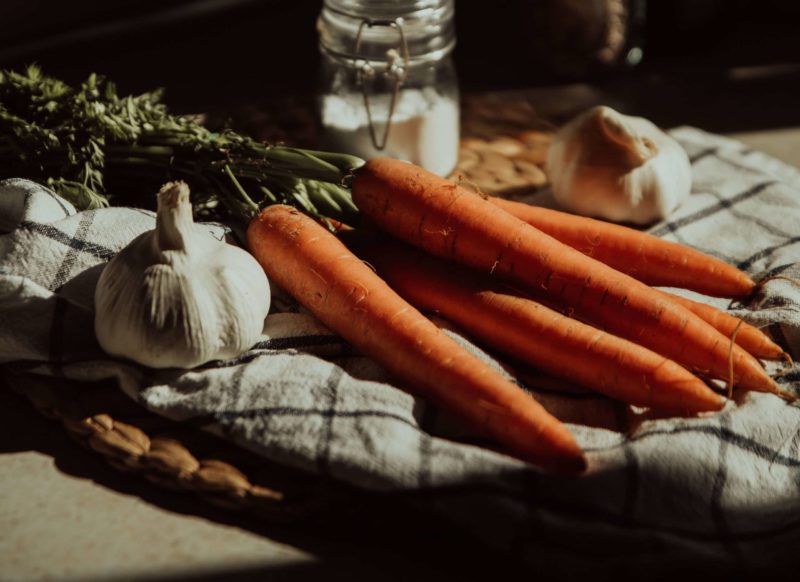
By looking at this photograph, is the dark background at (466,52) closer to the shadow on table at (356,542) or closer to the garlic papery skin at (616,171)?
the garlic papery skin at (616,171)

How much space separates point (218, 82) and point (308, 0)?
1.44 ft

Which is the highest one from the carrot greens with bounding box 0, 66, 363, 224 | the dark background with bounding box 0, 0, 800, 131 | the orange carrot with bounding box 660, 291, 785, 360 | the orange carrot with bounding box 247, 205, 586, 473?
the carrot greens with bounding box 0, 66, 363, 224

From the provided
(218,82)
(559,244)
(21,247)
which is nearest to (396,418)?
(559,244)

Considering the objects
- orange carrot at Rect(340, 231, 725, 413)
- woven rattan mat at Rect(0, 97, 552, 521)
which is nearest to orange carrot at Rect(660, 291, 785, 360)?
orange carrot at Rect(340, 231, 725, 413)

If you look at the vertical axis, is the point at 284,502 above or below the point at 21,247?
below

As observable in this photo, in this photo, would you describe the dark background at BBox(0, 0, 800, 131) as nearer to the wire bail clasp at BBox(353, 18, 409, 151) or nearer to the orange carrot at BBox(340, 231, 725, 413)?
the wire bail clasp at BBox(353, 18, 409, 151)

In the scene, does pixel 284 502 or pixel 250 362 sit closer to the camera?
pixel 284 502

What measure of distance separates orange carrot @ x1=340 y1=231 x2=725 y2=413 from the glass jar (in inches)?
10.0

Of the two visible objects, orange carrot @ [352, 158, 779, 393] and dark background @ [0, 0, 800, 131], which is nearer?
orange carrot @ [352, 158, 779, 393]

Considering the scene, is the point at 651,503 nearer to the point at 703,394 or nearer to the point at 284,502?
the point at 703,394

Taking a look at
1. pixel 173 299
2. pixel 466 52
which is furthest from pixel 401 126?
pixel 466 52

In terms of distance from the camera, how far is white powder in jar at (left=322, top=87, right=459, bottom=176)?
1.43 metres

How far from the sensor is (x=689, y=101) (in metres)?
1.97

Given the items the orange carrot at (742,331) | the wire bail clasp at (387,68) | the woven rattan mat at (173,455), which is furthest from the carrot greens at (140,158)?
the orange carrot at (742,331)
